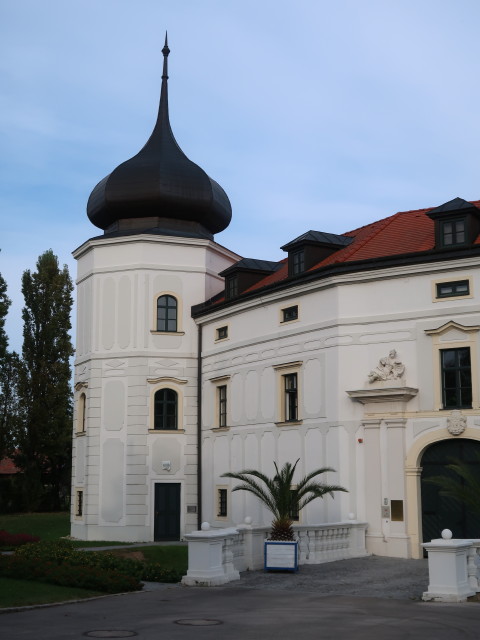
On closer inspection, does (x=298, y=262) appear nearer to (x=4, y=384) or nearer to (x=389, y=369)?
(x=389, y=369)

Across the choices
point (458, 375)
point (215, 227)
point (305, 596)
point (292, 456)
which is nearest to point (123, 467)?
point (292, 456)

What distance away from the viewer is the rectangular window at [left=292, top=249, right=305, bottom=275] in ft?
95.8

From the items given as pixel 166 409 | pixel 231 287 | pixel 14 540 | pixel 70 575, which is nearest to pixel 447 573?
pixel 70 575

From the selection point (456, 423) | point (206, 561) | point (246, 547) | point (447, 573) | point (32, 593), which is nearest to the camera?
point (447, 573)

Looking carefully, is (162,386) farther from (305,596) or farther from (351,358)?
(305,596)

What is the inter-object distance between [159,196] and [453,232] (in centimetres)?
1341

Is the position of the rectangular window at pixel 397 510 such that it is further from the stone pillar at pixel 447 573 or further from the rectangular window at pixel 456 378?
the stone pillar at pixel 447 573

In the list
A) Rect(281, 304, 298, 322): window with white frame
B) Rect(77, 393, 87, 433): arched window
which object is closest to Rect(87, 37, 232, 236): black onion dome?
Rect(77, 393, 87, 433): arched window

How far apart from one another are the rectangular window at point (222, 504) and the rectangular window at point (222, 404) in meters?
2.41

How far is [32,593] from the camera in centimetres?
1652

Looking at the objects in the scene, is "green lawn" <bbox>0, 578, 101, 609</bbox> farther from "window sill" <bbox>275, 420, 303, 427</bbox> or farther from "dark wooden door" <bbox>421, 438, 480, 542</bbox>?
"window sill" <bbox>275, 420, 303, 427</bbox>

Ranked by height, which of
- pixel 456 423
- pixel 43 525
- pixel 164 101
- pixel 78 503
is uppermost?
pixel 164 101

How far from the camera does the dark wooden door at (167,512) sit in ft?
107

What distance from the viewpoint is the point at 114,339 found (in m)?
34.0
